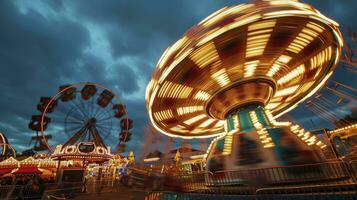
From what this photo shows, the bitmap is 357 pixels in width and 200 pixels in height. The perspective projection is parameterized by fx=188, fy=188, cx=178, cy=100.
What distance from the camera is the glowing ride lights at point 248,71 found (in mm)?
6812

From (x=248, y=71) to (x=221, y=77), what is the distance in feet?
4.46

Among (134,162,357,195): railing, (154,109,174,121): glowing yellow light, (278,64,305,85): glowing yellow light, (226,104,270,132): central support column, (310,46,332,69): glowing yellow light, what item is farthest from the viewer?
(154,109,174,121): glowing yellow light

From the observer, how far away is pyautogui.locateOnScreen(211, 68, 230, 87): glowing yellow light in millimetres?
8841

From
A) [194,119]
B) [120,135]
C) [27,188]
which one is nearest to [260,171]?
[194,119]

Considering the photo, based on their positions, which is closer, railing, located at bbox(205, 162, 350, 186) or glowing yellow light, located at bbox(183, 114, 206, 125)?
railing, located at bbox(205, 162, 350, 186)

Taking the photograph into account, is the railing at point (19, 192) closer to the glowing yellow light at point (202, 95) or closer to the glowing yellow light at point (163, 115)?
the glowing yellow light at point (163, 115)

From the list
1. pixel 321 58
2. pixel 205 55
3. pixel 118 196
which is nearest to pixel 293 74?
pixel 321 58

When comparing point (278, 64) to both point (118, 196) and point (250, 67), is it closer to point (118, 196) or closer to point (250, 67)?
point (250, 67)

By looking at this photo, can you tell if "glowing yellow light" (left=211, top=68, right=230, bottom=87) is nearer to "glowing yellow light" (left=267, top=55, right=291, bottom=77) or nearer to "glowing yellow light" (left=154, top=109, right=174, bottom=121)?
"glowing yellow light" (left=267, top=55, right=291, bottom=77)

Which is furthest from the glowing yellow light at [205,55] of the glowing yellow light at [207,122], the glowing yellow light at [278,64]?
the glowing yellow light at [207,122]

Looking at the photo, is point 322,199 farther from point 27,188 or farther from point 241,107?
point 27,188

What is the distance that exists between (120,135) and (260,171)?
24.1 metres

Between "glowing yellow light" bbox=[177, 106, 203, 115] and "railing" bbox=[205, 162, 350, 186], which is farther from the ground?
"glowing yellow light" bbox=[177, 106, 203, 115]

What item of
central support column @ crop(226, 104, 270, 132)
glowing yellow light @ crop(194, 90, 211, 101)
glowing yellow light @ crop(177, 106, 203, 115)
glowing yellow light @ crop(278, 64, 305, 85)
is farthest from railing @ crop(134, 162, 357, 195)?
glowing yellow light @ crop(278, 64, 305, 85)
